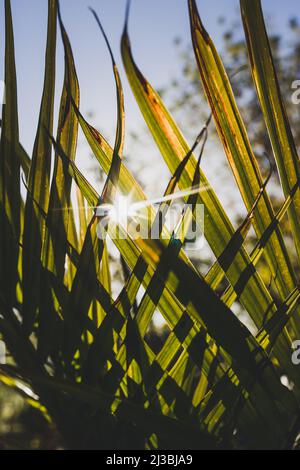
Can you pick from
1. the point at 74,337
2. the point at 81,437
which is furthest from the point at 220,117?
the point at 81,437

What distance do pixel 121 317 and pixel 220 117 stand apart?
0.28 metres

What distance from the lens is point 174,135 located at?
51 cm

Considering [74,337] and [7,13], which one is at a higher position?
[7,13]

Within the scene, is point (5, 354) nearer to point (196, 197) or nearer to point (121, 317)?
point (121, 317)

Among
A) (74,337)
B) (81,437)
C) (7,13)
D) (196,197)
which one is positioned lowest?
(81,437)

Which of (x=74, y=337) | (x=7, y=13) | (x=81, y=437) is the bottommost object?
(x=81, y=437)

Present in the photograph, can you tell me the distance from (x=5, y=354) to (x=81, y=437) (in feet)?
0.51

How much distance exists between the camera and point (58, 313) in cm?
57

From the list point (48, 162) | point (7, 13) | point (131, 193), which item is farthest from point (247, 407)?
point (7, 13)

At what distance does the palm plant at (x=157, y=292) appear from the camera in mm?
477

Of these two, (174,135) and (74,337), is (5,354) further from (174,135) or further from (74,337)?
(174,135)

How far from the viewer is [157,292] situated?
20.0 inches

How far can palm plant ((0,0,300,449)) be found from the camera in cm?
48

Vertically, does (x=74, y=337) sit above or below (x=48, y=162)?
below
